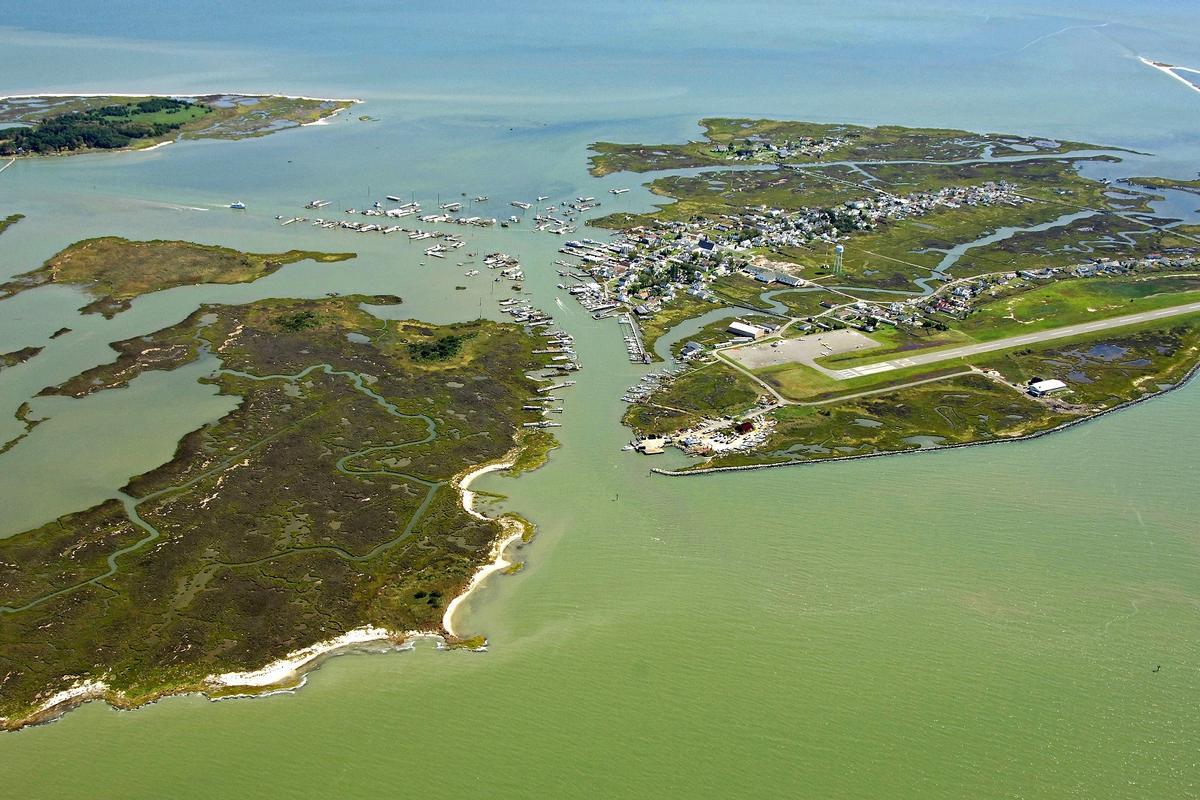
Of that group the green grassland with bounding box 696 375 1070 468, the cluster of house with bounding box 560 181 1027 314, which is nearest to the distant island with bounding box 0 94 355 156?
the cluster of house with bounding box 560 181 1027 314

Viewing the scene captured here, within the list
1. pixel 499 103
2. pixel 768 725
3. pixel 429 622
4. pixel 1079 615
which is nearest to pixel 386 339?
pixel 429 622

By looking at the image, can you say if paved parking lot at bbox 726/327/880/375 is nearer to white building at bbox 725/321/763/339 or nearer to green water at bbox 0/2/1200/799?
white building at bbox 725/321/763/339

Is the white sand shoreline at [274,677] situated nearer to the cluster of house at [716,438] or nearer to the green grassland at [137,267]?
the cluster of house at [716,438]

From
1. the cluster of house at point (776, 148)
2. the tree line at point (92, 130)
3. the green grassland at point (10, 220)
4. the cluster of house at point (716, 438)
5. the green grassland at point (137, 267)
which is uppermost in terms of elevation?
the tree line at point (92, 130)

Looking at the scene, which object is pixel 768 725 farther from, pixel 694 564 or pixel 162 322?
pixel 162 322

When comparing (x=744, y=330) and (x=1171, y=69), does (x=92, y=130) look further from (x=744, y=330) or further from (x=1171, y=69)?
(x=1171, y=69)

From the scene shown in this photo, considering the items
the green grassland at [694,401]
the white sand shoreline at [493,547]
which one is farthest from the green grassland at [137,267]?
the green grassland at [694,401]

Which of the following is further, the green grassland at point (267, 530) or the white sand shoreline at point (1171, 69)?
the white sand shoreline at point (1171, 69)
